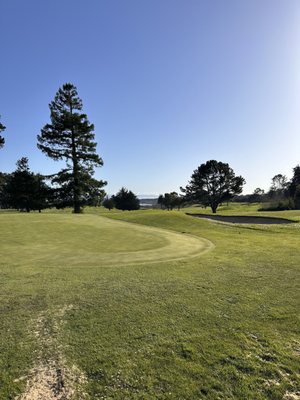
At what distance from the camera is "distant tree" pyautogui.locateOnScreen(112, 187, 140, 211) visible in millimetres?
76438

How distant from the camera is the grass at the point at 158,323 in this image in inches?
125

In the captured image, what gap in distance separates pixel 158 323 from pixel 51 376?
1.78 metres

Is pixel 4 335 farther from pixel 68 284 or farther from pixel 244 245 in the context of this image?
pixel 244 245

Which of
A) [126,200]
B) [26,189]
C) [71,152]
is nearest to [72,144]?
[71,152]

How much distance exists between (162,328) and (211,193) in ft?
166

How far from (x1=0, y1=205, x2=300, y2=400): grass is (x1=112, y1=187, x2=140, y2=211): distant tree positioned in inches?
2638

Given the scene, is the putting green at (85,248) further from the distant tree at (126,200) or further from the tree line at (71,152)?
the distant tree at (126,200)

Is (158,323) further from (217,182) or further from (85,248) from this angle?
(217,182)

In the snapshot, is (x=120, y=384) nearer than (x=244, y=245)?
Yes

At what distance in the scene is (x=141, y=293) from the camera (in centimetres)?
589

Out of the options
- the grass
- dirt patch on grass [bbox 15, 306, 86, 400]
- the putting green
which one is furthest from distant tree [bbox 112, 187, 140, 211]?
dirt patch on grass [bbox 15, 306, 86, 400]

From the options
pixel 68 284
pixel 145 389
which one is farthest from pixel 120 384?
pixel 68 284

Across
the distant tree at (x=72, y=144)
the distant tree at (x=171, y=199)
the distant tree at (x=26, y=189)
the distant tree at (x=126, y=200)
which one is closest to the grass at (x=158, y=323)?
the distant tree at (x=72, y=144)

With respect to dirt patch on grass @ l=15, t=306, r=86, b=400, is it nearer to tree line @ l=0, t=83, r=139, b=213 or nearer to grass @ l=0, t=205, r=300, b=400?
grass @ l=0, t=205, r=300, b=400
